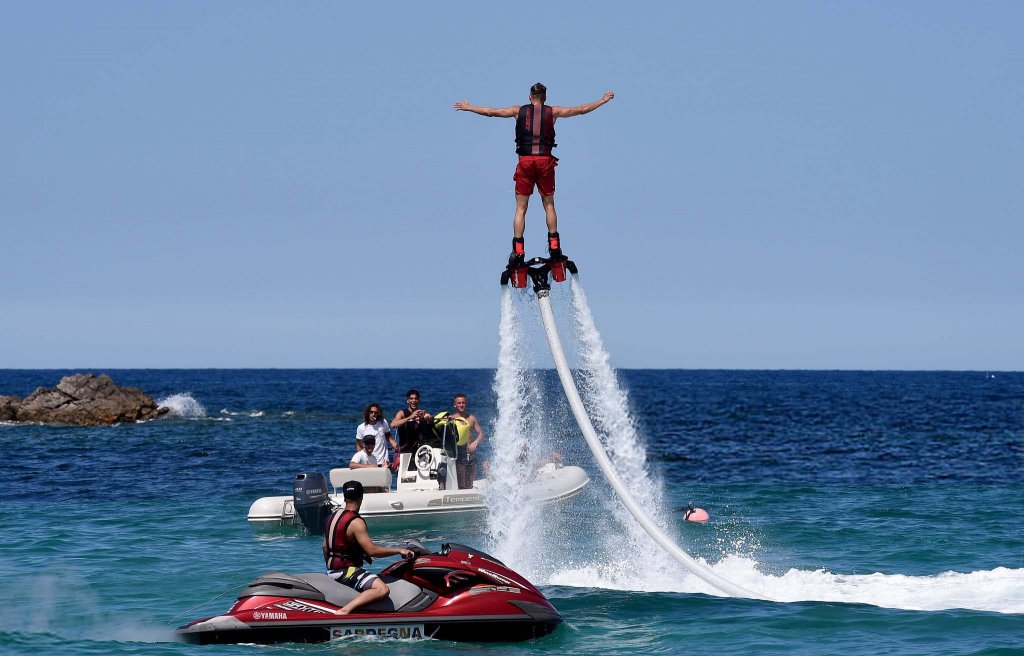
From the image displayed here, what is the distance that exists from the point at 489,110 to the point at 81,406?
160 ft

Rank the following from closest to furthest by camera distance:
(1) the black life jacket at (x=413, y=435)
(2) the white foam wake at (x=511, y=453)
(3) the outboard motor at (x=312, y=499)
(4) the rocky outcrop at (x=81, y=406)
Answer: (2) the white foam wake at (x=511, y=453) < (3) the outboard motor at (x=312, y=499) < (1) the black life jacket at (x=413, y=435) < (4) the rocky outcrop at (x=81, y=406)

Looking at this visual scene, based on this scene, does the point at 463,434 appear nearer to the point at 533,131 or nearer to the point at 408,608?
the point at 408,608

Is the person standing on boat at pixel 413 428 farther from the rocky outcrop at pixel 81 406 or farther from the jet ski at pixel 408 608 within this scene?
the rocky outcrop at pixel 81 406

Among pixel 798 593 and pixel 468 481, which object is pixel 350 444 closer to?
pixel 468 481

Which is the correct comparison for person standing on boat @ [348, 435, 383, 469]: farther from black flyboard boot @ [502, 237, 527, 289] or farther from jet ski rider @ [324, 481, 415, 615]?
black flyboard boot @ [502, 237, 527, 289]

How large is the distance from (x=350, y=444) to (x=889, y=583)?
3081 centimetres

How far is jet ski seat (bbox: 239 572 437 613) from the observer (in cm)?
1370

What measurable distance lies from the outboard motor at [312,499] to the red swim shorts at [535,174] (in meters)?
9.69

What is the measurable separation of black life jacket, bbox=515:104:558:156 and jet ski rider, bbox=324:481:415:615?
4440 mm

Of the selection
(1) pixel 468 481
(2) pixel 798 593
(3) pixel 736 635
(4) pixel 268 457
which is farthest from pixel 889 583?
(4) pixel 268 457

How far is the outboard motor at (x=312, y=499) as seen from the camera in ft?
70.2

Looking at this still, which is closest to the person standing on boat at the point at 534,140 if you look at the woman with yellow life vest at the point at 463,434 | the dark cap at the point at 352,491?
the dark cap at the point at 352,491

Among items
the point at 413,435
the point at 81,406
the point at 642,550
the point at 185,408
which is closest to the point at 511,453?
the point at 642,550

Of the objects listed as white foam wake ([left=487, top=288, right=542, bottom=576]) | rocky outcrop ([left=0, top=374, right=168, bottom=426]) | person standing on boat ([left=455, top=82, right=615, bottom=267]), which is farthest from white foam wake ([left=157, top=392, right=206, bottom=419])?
person standing on boat ([left=455, top=82, right=615, bottom=267])
